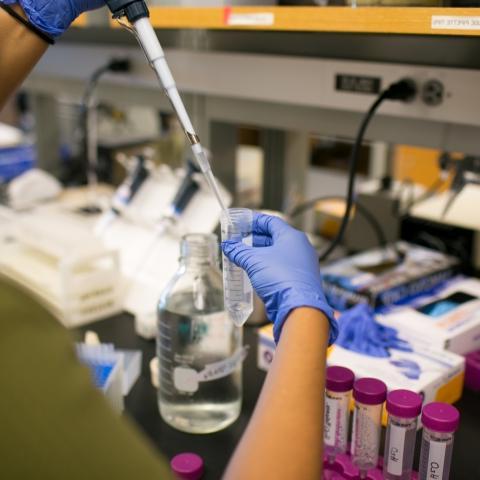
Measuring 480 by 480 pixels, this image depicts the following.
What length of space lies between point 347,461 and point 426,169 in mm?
2552

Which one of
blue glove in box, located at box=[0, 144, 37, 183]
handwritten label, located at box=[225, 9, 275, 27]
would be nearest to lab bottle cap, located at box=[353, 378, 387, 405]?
handwritten label, located at box=[225, 9, 275, 27]

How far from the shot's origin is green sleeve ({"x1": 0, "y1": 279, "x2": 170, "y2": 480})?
475 mm

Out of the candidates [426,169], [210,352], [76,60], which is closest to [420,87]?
[210,352]

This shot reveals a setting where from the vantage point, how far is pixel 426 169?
10.6 ft

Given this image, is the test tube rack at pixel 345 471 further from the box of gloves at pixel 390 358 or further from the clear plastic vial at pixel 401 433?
the box of gloves at pixel 390 358

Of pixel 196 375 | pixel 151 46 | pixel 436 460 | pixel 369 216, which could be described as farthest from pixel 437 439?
pixel 369 216

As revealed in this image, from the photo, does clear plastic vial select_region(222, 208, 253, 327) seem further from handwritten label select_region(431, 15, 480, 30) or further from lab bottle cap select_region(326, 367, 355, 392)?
handwritten label select_region(431, 15, 480, 30)

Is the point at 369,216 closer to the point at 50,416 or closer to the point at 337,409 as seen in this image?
the point at 337,409

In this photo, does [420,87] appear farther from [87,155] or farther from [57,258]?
[87,155]

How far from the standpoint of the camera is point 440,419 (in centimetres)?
78

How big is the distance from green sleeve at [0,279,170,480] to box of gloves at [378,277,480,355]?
2.51 ft

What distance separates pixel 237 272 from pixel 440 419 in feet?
1.05

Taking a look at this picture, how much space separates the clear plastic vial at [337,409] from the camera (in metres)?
0.89

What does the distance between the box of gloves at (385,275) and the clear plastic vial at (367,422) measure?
41 cm
